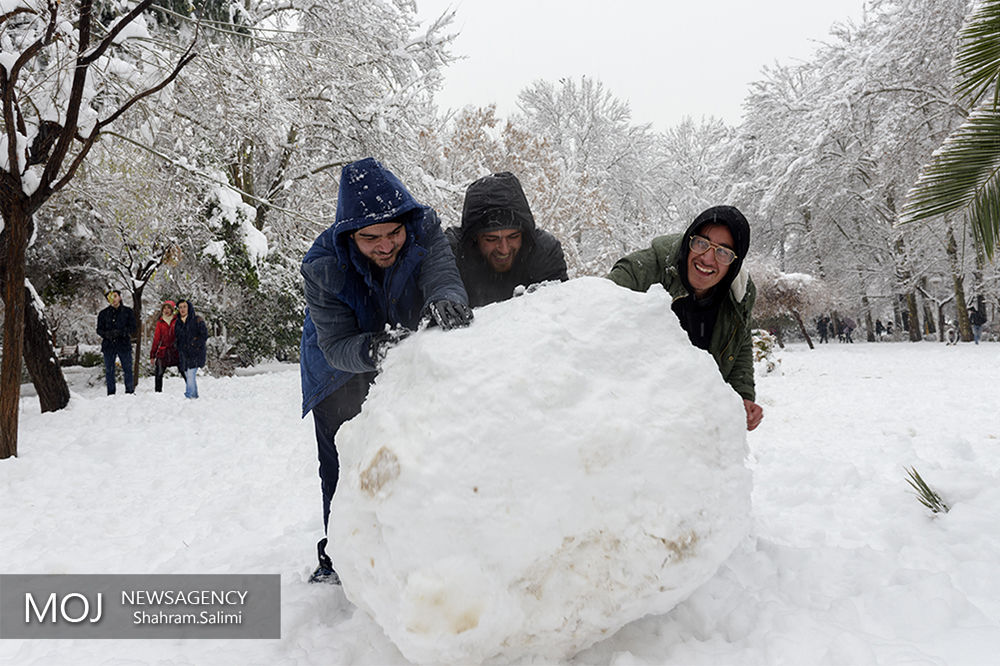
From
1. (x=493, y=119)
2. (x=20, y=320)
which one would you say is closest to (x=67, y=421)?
(x=20, y=320)

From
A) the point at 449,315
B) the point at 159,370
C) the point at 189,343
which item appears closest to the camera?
the point at 449,315

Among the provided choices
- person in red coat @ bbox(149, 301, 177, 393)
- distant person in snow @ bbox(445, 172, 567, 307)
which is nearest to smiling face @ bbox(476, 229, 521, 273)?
distant person in snow @ bbox(445, 172, 567, 307)

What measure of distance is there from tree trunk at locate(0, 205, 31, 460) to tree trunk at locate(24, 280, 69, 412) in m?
2.13

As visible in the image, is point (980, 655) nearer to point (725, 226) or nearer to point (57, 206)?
point (725, 226)

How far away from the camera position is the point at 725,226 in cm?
263

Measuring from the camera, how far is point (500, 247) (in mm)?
2928

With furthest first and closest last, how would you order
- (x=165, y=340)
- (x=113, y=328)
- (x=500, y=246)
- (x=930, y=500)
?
1. (x=165, y=340)
2. (x=113, y=328)
3. (x=930, y=500)
4. (x=500, y=246)

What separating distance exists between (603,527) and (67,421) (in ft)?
25.1

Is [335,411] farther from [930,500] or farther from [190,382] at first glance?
[190,382]

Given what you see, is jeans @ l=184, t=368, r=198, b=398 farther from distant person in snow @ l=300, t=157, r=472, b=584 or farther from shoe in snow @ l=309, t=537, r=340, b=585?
distant person in snow @ l=300, t=157, r=472, b=584

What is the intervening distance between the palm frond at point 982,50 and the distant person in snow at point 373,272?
2751 mm

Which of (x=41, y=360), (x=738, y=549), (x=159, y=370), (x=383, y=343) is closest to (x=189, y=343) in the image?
(x=159, y=370)

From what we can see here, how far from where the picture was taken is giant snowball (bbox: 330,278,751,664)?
1687 millimetres

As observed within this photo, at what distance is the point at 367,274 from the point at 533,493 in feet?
4.22
